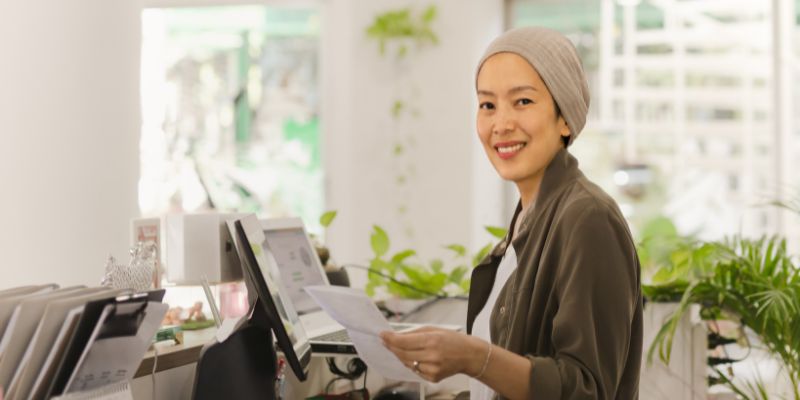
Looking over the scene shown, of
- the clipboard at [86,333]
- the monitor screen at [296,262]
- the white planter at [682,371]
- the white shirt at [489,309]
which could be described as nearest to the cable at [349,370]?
the monitor screen at [296,262]

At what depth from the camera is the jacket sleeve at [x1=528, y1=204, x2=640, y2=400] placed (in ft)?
5.02

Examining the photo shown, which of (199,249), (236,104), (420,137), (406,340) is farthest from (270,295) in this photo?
(236,104)

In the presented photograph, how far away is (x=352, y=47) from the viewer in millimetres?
5480

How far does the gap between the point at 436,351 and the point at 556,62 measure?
0.54 meters

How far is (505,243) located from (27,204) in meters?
2.27

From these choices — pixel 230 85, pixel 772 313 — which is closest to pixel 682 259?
pixel 772 313

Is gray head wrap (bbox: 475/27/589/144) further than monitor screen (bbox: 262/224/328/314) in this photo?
No

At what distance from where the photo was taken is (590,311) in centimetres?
154

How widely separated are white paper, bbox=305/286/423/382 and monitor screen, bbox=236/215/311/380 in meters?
0.41

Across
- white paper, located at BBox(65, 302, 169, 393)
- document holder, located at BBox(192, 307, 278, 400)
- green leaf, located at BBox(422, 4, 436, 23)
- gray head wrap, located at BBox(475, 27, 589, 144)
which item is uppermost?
green leaf, located at BBox(422, 4, 436, 23)

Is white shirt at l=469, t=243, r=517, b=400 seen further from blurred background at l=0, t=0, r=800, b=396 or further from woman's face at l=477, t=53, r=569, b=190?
blurred background at l=0, t=0, r=800, b=396

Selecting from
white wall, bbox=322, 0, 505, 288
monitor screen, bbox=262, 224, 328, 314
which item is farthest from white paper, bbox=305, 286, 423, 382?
white wall, bbox=322, 0, 505, 288

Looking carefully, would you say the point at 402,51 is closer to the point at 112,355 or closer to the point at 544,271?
the point at 544,271

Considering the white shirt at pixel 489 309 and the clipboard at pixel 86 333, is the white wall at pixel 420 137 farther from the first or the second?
the clipboard at pixel 86 333
